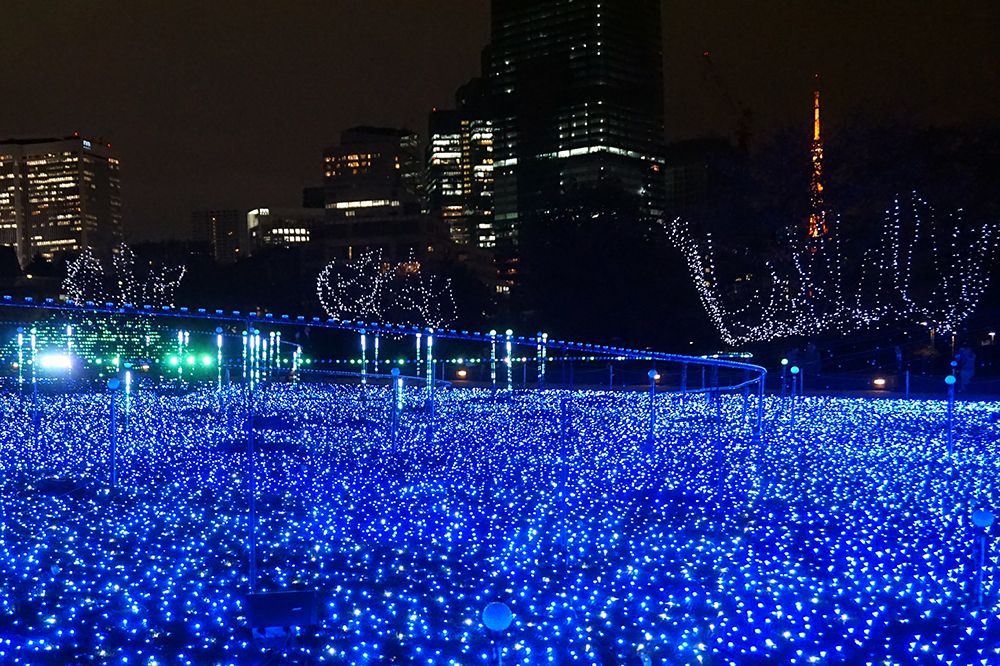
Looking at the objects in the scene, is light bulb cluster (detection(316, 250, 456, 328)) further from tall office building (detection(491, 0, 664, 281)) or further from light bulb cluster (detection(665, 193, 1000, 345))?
tall office building (detection(491, 0, 664, 281))

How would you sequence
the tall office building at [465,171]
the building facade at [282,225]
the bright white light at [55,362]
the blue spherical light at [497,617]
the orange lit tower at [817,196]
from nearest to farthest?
the blue spherical light at [497,617], the orange lit tower at [817,196], the bright white light at [55,362], the building facade at [282,225], the tall office building at [465,171]

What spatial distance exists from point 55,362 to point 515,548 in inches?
1311

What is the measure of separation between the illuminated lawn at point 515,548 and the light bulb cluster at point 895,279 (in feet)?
55.5

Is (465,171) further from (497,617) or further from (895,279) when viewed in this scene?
(497,617)

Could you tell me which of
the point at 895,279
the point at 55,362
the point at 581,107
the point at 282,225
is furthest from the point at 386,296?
the point at 581,107

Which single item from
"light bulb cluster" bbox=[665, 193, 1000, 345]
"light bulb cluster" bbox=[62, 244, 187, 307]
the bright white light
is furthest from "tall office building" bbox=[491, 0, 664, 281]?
"light bulb cluster" bbox=[665, 193, 1000, 345]

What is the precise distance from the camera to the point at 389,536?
30.1ft

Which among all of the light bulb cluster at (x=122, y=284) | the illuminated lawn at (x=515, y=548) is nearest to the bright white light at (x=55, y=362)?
the illuminated lawn at (x=515, y=548)

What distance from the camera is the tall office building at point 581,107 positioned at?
158375mm

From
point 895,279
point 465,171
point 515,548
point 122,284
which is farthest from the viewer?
point 465,171

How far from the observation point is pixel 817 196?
3394cm

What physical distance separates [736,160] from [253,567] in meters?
31.9

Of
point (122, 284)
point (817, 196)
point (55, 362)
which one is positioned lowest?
point (55, 362)

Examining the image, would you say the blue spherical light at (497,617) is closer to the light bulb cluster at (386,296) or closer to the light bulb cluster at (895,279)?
the light bulb cluster at (895,279)
